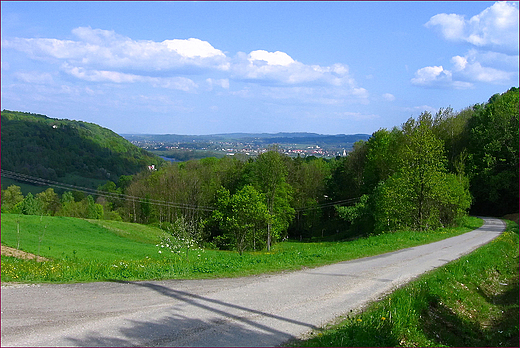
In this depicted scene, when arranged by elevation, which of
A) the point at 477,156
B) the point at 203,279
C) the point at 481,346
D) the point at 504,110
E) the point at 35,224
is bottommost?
the point at 35,224

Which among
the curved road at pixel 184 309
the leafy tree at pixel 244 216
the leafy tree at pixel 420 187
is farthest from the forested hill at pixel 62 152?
the curved road at pixel 184 309

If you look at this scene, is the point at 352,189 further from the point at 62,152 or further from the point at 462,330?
the point at 62,152

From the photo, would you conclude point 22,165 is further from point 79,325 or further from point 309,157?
point 79,325

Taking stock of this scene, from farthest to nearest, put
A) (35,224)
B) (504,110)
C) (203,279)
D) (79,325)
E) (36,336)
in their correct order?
(504,110) < (35,224) < (203,279) < (79,325) < (36,336)

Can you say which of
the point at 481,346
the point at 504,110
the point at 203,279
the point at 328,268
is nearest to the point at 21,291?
the point at 203,279

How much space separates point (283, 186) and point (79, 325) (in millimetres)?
49517

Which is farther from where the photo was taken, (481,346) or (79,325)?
(481,346)

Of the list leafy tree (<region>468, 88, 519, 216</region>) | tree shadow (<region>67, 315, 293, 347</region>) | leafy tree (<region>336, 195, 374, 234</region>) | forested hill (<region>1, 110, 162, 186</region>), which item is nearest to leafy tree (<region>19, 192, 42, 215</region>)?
forested hill (<region>1, 110, 162, 186</region>)

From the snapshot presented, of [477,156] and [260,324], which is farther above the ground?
[477,156]

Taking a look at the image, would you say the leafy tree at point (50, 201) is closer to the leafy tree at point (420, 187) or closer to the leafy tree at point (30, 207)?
the leafy tree at point (30, 207)

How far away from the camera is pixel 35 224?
40.2m

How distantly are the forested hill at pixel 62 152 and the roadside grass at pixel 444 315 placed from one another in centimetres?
12028

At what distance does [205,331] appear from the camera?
7.59 m

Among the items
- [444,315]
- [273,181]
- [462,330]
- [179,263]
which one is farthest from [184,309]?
[273,181]
